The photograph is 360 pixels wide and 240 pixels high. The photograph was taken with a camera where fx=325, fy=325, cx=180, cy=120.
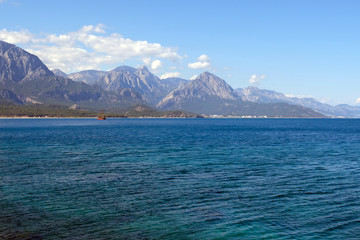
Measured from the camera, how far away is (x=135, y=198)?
3519 cm

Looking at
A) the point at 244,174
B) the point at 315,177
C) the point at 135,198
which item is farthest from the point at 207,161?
the point at 135,198

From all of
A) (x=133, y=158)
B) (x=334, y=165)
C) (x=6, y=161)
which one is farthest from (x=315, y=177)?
(x=6, y=161)

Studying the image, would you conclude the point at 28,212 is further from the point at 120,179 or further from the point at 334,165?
the point at 334,165

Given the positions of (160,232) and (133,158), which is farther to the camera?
(133,158)

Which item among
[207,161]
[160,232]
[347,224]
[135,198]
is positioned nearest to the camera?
[160,232]

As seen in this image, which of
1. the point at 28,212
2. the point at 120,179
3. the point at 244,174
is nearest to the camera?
the point at 28,212

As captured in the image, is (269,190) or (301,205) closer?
(301,205)

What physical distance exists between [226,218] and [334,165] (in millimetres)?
39479

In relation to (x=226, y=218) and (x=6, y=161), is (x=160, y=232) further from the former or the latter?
(x=6, y=161)

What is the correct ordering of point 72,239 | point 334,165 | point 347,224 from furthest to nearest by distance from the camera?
1. point 334,165
2. point 347,224
3. point 72,239

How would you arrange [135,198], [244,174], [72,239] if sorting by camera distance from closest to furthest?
[72,239] < [135,198] < [244,174]

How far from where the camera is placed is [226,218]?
93.0ft

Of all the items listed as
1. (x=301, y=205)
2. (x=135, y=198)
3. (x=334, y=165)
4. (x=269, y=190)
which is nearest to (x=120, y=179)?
(x=135, y=198)

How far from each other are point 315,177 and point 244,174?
10.2m
